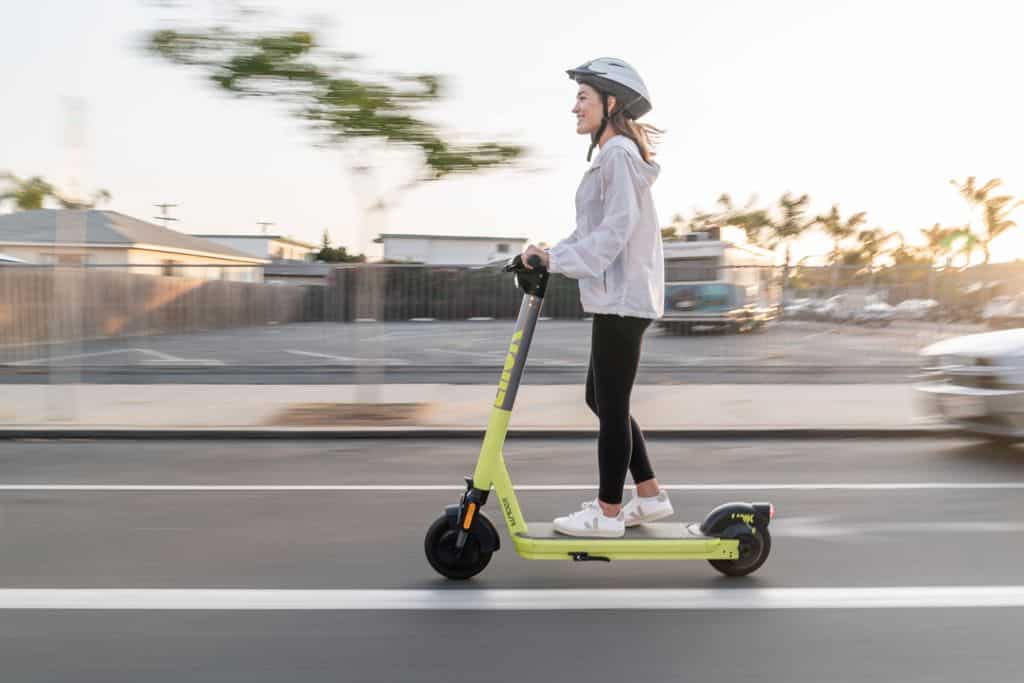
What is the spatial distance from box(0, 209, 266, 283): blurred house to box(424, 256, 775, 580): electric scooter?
6739 millimetres

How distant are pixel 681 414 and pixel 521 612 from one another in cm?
588

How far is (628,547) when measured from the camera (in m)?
3.57

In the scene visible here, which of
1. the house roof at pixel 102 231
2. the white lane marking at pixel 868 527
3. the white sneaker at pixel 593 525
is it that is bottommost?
the white lane marking at pixel 868 527

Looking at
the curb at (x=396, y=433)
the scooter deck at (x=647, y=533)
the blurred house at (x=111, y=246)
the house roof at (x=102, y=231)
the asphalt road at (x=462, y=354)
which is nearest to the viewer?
the scooter deck at (x=647, y=533)

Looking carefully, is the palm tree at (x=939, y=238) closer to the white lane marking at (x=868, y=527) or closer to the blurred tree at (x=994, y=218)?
the blurred tree at (x=994, y=218)

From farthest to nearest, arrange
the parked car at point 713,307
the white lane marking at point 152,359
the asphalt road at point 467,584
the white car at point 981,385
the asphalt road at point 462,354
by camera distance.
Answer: the parked car at point 713,307, the asphalt road at point 462,354, the white lane marking at point 152,359, the white car at point 981,385, the asphalt road at point 467,584

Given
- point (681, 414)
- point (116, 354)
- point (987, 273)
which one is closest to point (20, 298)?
point (116, 354)

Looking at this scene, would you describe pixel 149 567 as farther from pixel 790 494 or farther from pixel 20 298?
pixel 20 298

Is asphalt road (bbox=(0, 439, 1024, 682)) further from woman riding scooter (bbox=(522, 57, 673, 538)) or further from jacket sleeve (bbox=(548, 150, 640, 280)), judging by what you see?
jacket sleeve (bbox=(548, 150, 640, 280))

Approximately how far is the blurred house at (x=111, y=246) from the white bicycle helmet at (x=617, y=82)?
683 centimetres

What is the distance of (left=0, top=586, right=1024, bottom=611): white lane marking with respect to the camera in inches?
138

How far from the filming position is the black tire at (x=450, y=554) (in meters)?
3.72

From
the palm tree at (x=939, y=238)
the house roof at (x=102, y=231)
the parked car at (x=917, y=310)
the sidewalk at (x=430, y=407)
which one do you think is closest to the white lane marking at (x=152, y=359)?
the sidewalk at (x=430, y=407)

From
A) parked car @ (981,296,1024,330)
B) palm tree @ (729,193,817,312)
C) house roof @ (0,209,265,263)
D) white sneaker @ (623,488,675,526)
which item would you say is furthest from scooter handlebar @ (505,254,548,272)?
palm tree @ (729,193,817,312)
